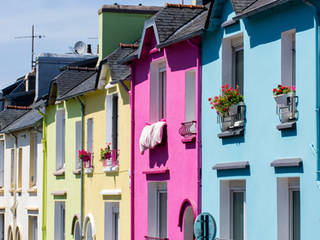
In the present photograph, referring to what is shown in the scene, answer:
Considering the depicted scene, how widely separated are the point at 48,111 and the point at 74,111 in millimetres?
3539

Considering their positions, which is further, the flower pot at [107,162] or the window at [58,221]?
the window at [58,221]

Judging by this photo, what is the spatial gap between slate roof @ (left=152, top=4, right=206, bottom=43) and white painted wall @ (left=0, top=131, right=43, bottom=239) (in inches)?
539

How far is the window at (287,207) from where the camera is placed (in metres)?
17.5

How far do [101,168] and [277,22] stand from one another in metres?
12.2

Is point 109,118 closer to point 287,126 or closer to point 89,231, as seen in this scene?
point 89,231

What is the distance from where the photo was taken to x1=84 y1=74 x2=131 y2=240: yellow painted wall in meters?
26.8

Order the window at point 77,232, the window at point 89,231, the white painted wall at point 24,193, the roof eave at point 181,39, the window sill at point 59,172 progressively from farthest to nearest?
the white painted wall at point 24,193 → the window sill at point 59,172 → the window at point 77,232 → the window at point 89,231 → the roof eave at point 181,39

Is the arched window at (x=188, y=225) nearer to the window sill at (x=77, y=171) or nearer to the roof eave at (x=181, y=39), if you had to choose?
the roof eave at (x=181, y=39)

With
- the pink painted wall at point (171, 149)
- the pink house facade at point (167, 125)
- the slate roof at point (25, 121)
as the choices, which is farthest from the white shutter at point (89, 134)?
the slate roof at point (25, 121)

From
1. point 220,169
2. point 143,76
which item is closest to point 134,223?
point 143,76

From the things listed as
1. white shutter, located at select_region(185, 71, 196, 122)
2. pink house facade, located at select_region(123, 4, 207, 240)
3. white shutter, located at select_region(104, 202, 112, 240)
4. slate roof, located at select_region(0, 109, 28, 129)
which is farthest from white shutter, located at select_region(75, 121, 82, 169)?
slate roof, located at select_region(0, 109, 28, 129)

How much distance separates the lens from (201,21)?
22.1m

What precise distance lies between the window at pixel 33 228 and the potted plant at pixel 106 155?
10.1 metres

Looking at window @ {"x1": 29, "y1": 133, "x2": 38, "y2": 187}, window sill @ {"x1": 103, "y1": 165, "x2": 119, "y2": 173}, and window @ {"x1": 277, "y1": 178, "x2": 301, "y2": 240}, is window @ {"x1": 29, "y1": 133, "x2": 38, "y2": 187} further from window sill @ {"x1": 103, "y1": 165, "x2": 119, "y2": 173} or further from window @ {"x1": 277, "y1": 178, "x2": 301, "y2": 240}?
window @ {"x1": 277, "y1": 178, "x2": 301, "y2": 240}
